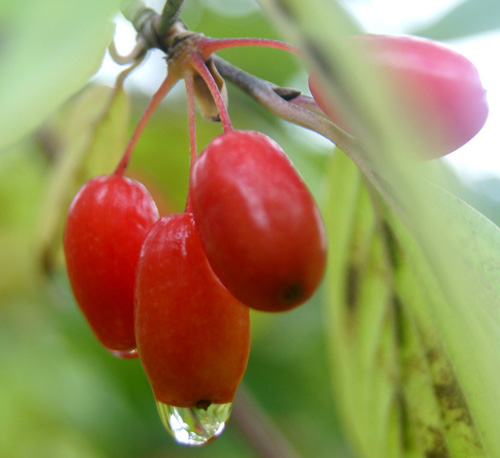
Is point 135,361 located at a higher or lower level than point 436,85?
lower

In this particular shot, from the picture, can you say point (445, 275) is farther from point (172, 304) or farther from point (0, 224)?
point (0, 224)

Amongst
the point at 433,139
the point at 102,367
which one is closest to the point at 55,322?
the point at 102,367

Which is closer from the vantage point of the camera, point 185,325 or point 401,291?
point 185,325

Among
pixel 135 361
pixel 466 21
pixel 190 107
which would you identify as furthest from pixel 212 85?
pixel 135 361

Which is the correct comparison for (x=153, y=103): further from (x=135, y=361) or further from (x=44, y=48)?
(x=135, y=361)

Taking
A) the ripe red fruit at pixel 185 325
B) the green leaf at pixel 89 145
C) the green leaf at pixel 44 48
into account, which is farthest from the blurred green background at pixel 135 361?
the green leaf at pixel 44 48

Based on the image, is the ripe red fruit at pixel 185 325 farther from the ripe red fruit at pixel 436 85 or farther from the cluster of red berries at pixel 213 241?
the ripe red fruit at pixel 436 85
